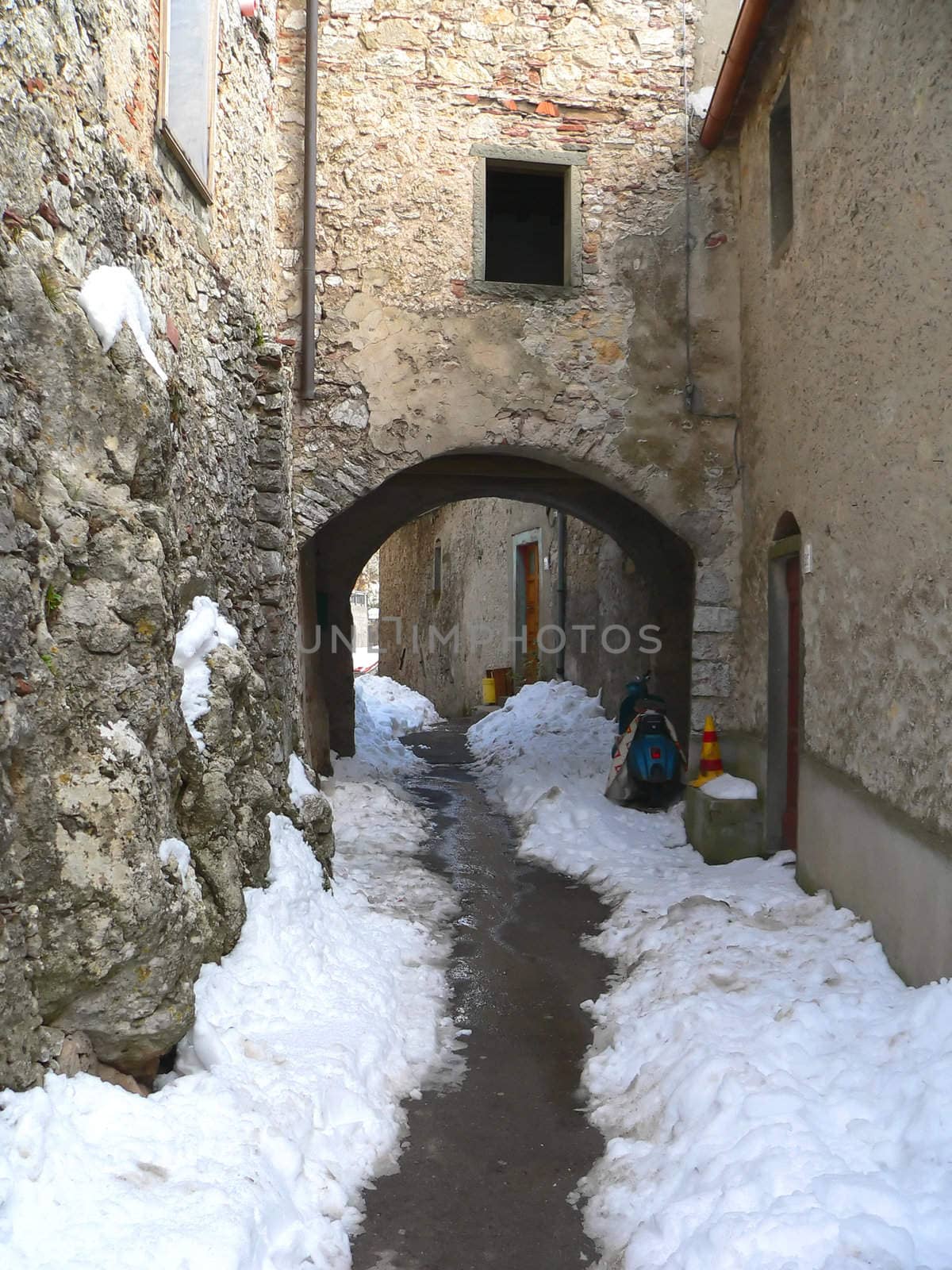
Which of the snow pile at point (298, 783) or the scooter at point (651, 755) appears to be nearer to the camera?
the snow pile at point (298, 783)

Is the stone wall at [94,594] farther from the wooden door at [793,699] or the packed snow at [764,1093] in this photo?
the wooden door at [793,699]

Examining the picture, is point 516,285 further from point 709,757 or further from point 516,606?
point 516,606

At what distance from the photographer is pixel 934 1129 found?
2.93m

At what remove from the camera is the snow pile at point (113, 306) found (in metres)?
3.24

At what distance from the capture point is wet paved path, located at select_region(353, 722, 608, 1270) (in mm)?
2957

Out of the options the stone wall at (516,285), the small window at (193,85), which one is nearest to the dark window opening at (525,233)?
the stone wall at (516,285)

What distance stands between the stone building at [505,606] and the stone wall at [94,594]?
6.45m

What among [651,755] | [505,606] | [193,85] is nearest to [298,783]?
[651,755]

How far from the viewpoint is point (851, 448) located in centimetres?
510

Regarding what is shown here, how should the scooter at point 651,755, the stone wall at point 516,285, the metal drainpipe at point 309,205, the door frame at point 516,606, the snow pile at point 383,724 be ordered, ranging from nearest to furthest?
the metal drainpipe at point 309,205, the stone wall at point 516,285, the scooter at point 651,755, the snow pile at point 383,724, the door frame at point 516,606

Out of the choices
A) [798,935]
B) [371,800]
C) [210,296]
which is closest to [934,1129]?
[798,935]

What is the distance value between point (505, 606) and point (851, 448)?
41.0 ft

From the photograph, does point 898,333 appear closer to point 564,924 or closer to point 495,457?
point 564,924

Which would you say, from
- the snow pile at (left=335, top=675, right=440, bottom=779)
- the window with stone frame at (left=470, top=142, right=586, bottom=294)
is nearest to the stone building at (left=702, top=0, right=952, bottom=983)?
the window with stone frame at (left=470, top=142, right=586, bottom=294)
